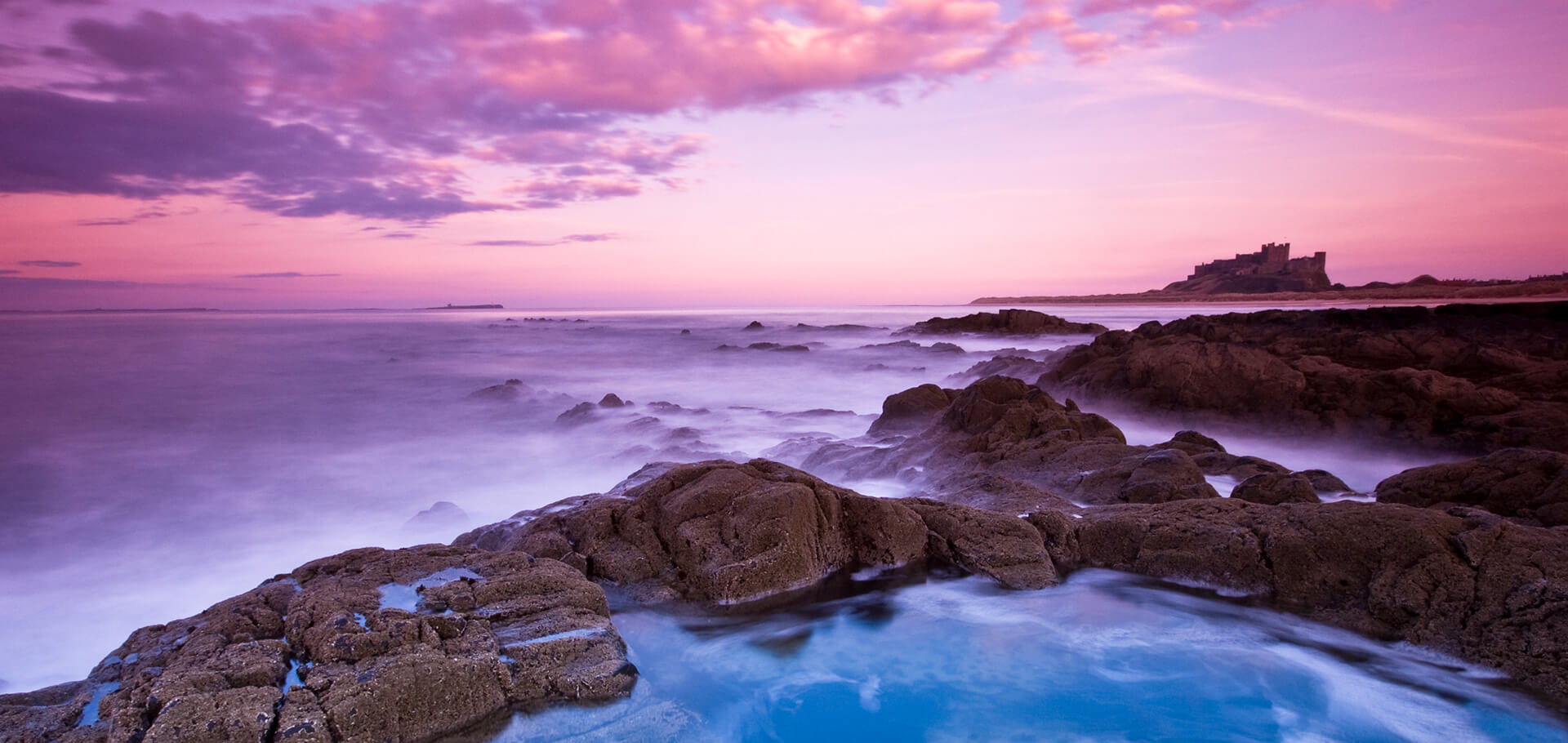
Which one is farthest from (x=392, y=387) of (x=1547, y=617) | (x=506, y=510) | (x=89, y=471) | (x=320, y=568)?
(x=1547, y=617)

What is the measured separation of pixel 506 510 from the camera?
930 cm

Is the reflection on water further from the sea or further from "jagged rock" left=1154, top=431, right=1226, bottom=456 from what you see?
"jagged rock" left=1154, top=431, right=1226, bottom=456

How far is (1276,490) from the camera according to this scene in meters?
6.07

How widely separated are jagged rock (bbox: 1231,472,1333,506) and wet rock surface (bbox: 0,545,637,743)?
5.27 m

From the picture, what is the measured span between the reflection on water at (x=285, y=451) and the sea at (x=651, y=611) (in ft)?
0.19

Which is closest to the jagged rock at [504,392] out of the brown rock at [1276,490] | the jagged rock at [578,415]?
the jagged rock at [578,415]

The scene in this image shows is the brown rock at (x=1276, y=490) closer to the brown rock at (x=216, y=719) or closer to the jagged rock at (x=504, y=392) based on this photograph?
the brown rock at (x=216, y=719)

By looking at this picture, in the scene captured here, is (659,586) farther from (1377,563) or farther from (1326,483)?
(1326,483)

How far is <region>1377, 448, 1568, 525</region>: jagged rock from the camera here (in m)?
5.30

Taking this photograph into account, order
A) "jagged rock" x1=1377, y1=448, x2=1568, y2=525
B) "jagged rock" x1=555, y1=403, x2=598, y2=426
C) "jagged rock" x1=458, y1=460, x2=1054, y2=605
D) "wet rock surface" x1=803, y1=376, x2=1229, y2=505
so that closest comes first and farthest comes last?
"jagged rock" x1=458, y1=460, x2=1054, y2=605 → "jagged rock" x1=1377, y1=448, x2=1568, y2=525 → "wet rock surface" x1=803, y1=376, x2=1229, y2=505 → "jagged rock" x1=555, y1=403, x2=598, y2=426

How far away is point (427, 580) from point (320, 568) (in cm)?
83

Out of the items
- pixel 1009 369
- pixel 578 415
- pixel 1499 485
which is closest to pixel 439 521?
pixel 578 415

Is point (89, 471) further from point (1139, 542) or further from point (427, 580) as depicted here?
point (1139, 542)

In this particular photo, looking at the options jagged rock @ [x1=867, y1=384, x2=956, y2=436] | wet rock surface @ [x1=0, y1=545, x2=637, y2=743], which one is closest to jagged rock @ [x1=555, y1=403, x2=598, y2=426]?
jagged rock @ [x1=867, y1=384, x2=956, y2=436]
